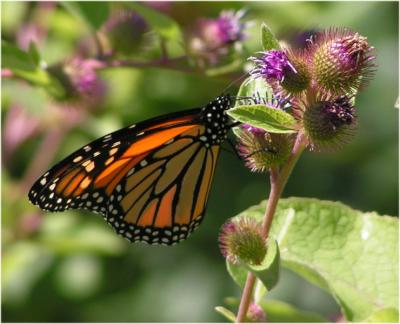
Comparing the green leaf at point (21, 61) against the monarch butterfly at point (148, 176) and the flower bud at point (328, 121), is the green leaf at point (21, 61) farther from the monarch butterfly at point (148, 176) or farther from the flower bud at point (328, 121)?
the flower bud at point (328, 121)

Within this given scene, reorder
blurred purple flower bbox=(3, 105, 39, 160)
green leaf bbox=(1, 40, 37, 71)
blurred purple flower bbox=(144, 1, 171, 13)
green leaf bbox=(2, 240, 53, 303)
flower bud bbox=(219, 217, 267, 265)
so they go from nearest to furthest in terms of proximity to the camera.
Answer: flower bud bbox=(219, 217, 267, 265), green leaf bbox=(1, 40, 37, 71), blurred purple flower bbox=(144, 1, 171, 13), green leaf bbox=(2, 240, 53, 303), blurred purple flower bbox=(3, 105, 39, 160)

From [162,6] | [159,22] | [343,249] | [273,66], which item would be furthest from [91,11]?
[343,249]

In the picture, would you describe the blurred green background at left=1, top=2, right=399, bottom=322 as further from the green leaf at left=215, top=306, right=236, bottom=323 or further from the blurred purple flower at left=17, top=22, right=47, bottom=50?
the green leaf at left=215, top=306, right=236, bottom=323

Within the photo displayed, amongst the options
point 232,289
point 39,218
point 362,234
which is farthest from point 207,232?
point 362,234

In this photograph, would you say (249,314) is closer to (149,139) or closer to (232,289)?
(149,139)

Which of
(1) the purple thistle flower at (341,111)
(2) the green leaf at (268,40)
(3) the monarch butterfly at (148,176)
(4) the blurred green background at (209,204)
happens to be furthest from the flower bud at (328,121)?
(4) the blurred green background at (209,204)

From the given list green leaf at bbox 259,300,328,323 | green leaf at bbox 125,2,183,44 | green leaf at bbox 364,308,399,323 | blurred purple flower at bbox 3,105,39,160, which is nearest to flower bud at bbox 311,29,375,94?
green leaf at bbox 364,308,399,323
